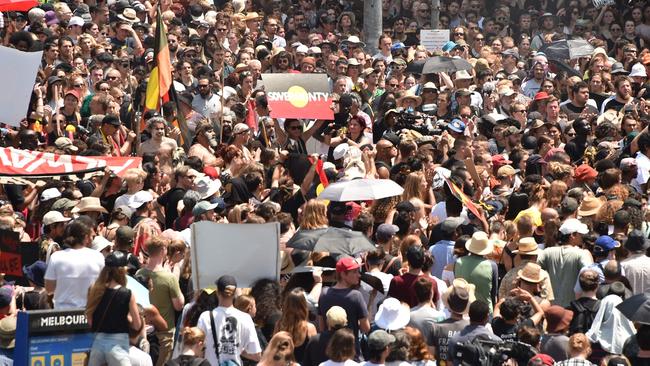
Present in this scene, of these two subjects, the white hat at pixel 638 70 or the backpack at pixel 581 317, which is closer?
the backpack at pixel 581 317

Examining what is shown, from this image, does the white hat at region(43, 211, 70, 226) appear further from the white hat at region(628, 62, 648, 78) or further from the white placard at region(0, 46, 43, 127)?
the white hat at region(628, 62, 648, 78)

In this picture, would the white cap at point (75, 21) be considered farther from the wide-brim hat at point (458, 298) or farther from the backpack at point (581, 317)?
the backpack at point (581, 317)

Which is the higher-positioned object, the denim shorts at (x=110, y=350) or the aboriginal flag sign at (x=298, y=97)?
the aboriginal flag sign at (x=298, y=97)

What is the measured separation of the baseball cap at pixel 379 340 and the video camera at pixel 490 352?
0.49 meters

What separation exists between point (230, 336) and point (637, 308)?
2790 millimetres

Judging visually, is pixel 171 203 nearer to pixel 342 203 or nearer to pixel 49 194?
pixel 49 194

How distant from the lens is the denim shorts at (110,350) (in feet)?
37.8

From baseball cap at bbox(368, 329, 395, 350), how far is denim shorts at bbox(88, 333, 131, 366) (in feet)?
5.82

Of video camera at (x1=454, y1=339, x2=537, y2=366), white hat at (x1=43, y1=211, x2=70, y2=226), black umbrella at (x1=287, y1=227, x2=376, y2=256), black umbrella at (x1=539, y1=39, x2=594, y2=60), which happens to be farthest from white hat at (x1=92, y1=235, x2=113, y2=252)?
black umbrella at (x1=539, y1=39, x2=594, y2=60)

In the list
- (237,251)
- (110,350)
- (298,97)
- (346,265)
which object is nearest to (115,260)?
(110,350)

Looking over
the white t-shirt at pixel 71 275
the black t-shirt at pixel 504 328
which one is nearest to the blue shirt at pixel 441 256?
the black t-shirt at pixel 504 328

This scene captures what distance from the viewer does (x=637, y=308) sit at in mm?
11445

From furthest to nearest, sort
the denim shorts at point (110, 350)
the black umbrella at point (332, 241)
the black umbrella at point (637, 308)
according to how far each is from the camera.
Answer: the black umbrella at point (332, 241) → the denim shorts at point (110, 350) → the black umbrella at point (637, 308)

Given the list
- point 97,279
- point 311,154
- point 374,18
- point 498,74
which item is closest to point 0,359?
point 97,279
